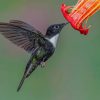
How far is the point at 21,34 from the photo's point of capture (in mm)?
3680

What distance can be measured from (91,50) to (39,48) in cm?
174

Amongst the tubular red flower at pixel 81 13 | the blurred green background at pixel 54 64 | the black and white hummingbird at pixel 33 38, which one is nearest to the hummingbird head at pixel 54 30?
the black and white hummingbird at pixel 33 38

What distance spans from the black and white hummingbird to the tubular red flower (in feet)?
1.93

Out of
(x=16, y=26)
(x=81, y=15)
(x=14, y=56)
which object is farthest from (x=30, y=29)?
(x=14, y=56)

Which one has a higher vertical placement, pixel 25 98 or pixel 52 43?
pixel 52 43

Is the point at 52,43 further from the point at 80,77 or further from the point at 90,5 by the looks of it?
the point at 80,77

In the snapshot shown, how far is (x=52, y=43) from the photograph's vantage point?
151 inches

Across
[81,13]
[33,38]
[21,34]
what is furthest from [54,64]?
[81,13]

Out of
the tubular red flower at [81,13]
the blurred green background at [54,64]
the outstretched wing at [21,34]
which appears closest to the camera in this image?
the tubular red flower at [81,13]

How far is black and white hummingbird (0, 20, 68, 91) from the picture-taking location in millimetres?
3564

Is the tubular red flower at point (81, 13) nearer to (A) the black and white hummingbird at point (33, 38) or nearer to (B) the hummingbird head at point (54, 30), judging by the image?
(A) the black and white hummingbird at point (33, 38)

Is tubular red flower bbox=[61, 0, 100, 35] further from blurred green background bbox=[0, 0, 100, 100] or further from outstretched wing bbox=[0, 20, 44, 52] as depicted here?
blurred green background bbox=[0, 0, 100, 100]

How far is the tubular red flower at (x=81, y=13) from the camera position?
2.92 m

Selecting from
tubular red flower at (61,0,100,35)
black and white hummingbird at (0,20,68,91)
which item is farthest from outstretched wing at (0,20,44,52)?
tubular red flower at (61,0,100,35)
